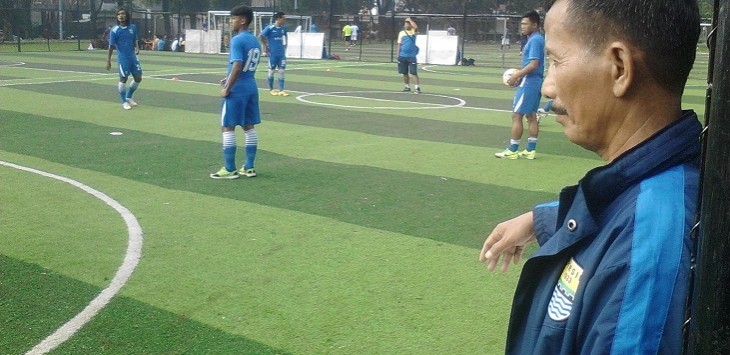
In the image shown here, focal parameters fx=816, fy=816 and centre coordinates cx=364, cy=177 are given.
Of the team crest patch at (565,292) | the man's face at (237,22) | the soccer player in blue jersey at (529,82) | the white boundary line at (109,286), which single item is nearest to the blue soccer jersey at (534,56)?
the soccer player in blue jersey at (529,82)

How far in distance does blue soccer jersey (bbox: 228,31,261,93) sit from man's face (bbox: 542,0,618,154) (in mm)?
8629

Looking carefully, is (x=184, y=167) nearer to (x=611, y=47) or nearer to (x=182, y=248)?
(x=182, y=248)

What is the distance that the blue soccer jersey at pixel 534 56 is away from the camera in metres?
11.5

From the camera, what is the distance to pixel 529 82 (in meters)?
11.7

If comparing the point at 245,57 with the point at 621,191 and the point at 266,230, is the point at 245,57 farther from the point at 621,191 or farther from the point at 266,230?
the point at 621,191

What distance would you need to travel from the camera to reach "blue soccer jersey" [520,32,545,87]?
453 inches

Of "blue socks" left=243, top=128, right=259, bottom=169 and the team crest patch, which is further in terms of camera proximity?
"blue socks" left=243, top=128, right=259, bottom=169

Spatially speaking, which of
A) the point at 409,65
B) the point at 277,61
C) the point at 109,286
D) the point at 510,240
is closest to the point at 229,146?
the point at 109,286

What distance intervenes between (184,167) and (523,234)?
9315mm

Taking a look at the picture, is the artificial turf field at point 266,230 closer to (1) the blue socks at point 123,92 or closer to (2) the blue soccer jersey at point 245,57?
(1) the blue socks at point 123,92

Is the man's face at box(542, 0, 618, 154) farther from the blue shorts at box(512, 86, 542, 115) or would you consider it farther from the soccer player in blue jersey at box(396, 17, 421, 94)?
the soccer player in blue jersey at box(396, 17, 421, 94)

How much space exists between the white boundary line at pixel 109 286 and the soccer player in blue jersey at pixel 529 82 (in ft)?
18.4

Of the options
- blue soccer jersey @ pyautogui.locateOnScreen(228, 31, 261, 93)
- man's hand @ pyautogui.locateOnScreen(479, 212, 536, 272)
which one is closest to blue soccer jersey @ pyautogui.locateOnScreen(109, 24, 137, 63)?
blue soccer jersey @ pyautogui.locateOnScreen(228, 31, 261, 93)

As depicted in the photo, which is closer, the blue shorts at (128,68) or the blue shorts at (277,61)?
the blue shorts at (128,68)
